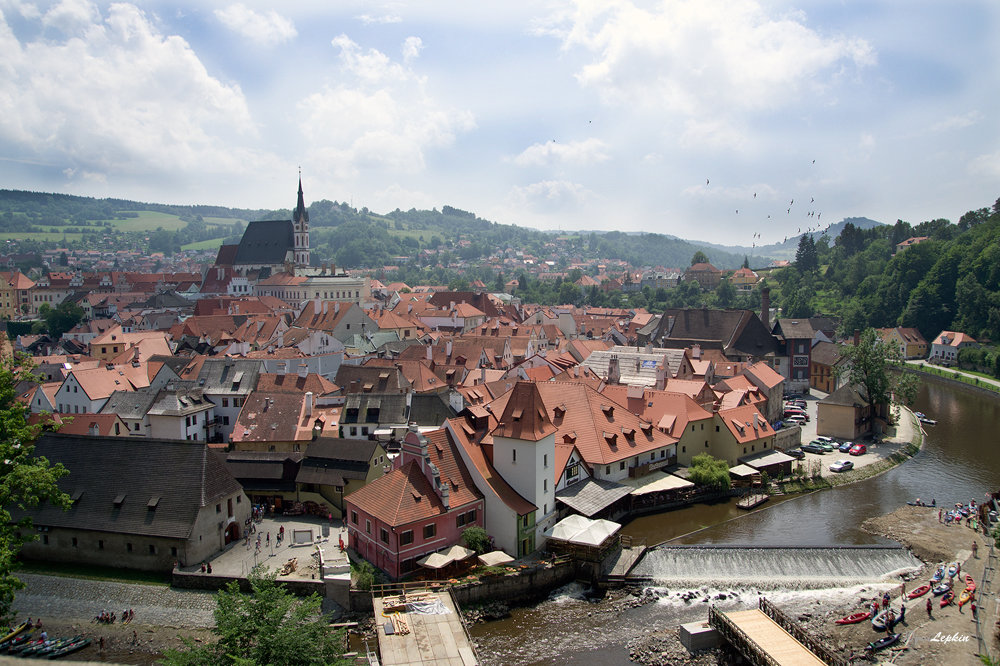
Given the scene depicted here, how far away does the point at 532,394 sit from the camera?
35.6 meters

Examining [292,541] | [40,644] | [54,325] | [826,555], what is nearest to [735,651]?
[826,555]

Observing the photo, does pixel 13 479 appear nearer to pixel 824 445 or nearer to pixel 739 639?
pixel 739 639

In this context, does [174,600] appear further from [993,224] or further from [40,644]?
[993,224]

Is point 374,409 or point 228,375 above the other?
point 228,375

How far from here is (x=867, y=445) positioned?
5772 cm

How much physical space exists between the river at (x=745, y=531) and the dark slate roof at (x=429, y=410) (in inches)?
596

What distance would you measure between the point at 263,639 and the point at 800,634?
67.7 feet

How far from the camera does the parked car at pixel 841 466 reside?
50.8 meters

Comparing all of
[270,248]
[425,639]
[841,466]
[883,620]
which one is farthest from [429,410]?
[270,248]

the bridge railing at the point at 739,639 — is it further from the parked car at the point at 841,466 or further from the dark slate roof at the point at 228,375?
the dark slate roof at the point at 228,375

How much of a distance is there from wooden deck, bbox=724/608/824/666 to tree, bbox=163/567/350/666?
16.2 metres

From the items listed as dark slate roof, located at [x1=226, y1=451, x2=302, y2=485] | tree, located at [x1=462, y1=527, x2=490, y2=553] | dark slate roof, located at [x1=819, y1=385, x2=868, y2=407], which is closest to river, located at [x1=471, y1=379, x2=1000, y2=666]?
tree, located at [x1=462, y1=527, x2=490, y2=553]

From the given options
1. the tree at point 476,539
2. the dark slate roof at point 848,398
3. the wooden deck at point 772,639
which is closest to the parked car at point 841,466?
the dark slate roof at point 848,398

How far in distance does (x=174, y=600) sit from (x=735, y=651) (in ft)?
81.6
